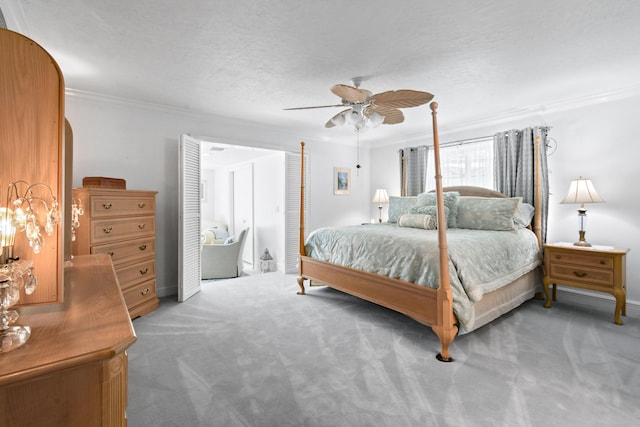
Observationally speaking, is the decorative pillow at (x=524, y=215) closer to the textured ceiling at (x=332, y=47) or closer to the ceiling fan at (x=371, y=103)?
the textured ceiling at (x=332, y=47)

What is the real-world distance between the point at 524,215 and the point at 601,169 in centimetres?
87

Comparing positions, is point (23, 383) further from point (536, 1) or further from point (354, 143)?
point (354, 143)

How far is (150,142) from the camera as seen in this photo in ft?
12.2

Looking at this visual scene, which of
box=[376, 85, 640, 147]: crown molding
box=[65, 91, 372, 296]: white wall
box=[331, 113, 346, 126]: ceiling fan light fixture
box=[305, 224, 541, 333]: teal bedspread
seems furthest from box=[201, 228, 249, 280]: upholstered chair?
box=[376, 85, 640, 147]: crown molding

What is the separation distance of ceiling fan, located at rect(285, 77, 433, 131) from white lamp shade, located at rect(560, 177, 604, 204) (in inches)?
77.6

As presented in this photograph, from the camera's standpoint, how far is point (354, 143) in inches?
228

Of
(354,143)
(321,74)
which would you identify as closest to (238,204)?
(354,143)

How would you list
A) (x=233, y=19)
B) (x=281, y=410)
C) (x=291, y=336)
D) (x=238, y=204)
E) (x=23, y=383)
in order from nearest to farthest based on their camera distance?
1. (x=23, y=383)
2. (x=281, y=410)
3. (x=233, y=19)
4. (x=291, y=336)
5. (x=238, y=204)

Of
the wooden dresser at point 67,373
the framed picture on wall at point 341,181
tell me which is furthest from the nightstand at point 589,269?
the wooden dresser at point 67,373

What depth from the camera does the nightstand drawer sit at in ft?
9.56

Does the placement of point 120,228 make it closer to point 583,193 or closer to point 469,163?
point 469,163

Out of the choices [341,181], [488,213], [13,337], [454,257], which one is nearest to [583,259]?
[488,213]

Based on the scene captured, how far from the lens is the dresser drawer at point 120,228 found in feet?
8.86

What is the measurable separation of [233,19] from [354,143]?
402 centimetres
